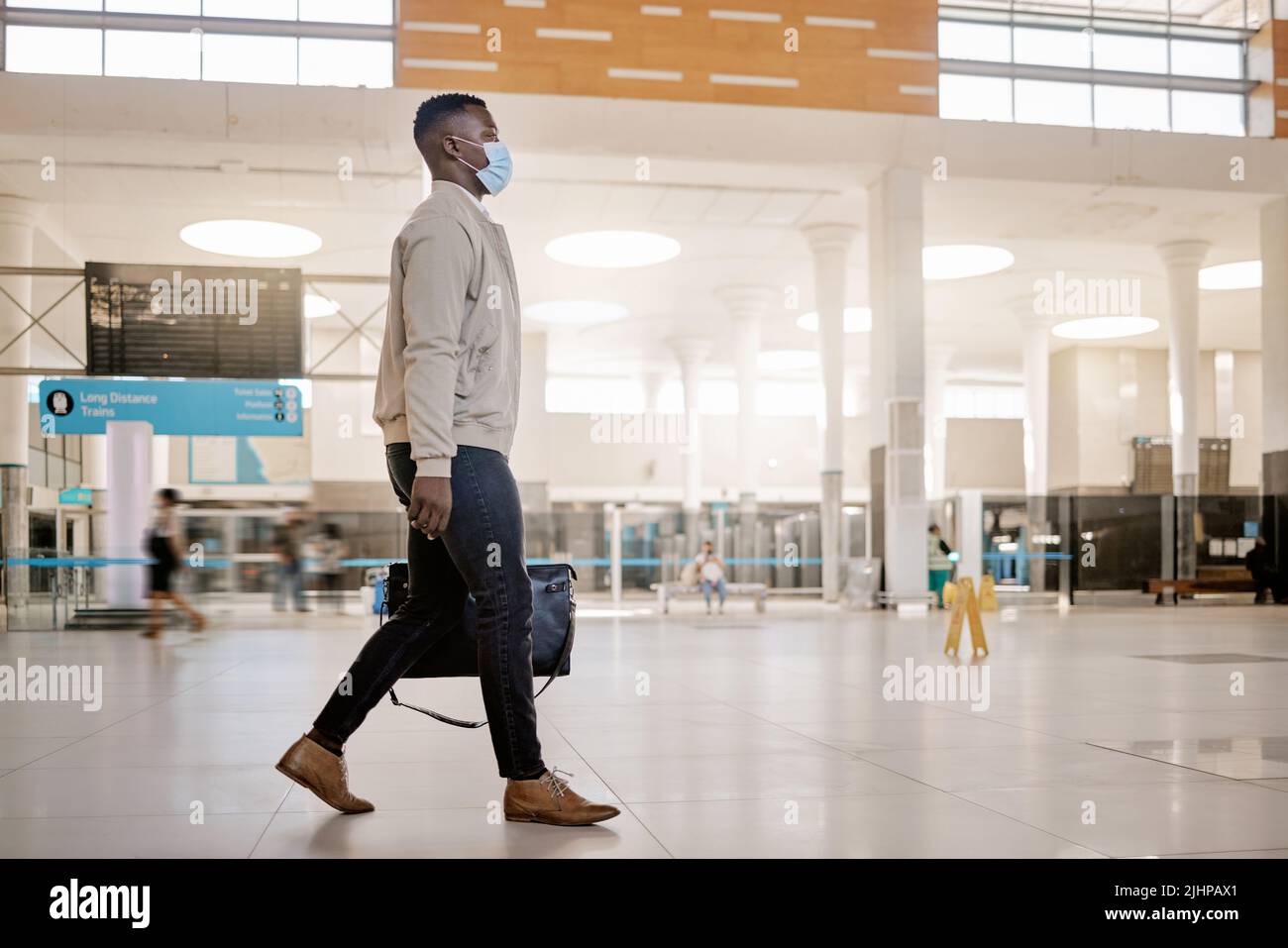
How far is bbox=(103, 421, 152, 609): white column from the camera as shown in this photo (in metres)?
17.2

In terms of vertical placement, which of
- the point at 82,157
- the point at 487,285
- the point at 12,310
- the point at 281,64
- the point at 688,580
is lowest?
the point at 688,580

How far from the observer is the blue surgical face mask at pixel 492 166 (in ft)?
12.9

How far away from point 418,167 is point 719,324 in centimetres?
1731

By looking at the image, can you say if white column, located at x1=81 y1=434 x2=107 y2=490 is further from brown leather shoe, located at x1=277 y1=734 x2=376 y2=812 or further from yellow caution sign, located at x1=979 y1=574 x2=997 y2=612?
brown leather shoe, located at x1=277 y1=734 x2=376 y2=812

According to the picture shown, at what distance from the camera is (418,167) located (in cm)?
1919

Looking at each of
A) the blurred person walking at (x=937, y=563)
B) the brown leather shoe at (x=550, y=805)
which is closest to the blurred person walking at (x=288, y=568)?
the blurred person walking at (x=937, y=563)

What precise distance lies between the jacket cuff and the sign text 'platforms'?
1547 centimetres

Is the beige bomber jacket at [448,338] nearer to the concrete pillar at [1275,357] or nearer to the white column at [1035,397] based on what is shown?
the concrete pillar at [1275,357]

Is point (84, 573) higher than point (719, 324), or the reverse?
point (719, 324)

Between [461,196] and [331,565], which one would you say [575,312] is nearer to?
[331,565]

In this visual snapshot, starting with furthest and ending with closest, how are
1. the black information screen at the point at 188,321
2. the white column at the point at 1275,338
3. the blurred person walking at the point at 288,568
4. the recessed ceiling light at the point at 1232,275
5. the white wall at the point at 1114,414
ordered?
1. the white wall at the point at 1114,414
2. the recessed ceiling light at the point at 1232,275
3. the white column at the point at 1275,338
4. the blurred person walking at the point at 288,568
5. the black information screen at the point at 188,321

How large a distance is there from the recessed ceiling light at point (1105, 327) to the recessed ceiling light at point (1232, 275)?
552cm

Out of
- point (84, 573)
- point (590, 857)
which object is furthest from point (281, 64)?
point (590, 857)
